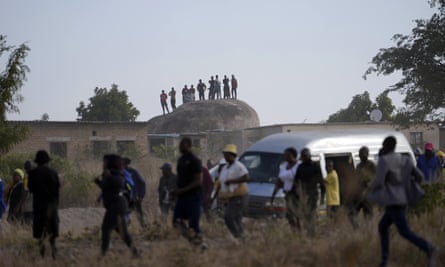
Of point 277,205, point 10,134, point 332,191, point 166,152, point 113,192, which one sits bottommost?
point 277,205

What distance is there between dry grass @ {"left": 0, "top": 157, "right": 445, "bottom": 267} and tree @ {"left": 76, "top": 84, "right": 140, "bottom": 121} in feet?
150

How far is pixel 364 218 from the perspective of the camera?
37.4ft

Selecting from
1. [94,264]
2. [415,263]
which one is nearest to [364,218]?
[415,263]

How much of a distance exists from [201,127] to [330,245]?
126ft

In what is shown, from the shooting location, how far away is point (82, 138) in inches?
1431

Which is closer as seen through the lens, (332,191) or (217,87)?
(332,191)

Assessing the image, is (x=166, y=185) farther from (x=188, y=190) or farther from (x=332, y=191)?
(x=188, y=190)

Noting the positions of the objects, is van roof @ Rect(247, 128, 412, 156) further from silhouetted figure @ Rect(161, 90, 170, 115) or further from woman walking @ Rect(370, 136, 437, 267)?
silhouetted figure @ Rect(161, 90, 170, 115)

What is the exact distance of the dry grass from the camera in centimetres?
843

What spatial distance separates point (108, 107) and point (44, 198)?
48633 millimetres

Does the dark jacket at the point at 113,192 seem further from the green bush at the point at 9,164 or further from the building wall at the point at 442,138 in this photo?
the building wall at the point at 442,138

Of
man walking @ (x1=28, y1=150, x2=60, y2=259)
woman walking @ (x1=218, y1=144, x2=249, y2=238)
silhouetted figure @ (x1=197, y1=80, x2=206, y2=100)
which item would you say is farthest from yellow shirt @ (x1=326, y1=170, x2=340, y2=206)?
silhouetted figure @ (x1=197, y1=80, x2=206, y2=100)

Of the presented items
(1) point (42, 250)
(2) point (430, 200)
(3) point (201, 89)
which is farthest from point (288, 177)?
(3) point (201, 89)

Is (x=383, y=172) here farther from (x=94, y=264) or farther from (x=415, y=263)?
(x=94, y=264)
